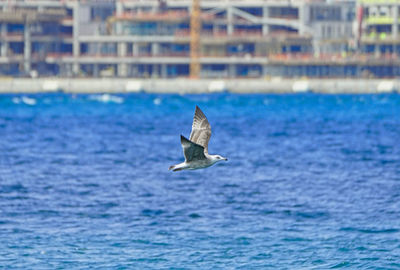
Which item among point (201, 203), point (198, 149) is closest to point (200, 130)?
point (198, 149)

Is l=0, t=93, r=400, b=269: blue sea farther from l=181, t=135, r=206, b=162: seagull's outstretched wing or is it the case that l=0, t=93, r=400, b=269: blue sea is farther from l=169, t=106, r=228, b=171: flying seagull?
l=181, t=135, r=206, b=162: seagull's outstretched wing

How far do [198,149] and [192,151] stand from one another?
0.22 metres

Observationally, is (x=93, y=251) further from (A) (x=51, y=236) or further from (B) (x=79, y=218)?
(B) (x=79, y=218)

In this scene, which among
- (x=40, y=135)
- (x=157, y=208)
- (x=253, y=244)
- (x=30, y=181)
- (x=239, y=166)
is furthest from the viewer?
(x=40, y=135)

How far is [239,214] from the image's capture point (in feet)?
211

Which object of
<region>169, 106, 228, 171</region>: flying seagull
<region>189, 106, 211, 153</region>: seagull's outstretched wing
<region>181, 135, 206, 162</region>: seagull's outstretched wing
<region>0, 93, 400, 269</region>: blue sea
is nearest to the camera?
<region>181, 135, 206, 162</region>: seagull's outstretched wing

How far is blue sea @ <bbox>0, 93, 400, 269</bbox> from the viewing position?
2053 inches

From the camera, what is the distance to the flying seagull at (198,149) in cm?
3341

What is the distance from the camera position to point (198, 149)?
3397cm

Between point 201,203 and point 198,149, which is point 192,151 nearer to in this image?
point 198,149

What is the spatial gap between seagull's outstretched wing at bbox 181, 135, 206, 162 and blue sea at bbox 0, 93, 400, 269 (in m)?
16.4

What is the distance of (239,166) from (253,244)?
4123cm

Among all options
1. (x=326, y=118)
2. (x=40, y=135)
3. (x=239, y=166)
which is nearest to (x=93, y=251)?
(x=239, y=166)

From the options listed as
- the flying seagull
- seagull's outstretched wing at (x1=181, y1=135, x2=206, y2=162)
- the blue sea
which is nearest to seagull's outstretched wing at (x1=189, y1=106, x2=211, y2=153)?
the flying seagull
